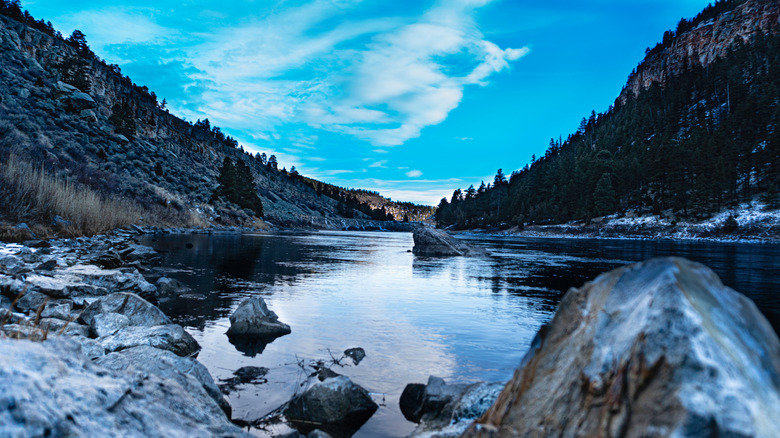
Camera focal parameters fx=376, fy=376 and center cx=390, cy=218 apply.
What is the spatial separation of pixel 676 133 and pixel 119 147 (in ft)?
474

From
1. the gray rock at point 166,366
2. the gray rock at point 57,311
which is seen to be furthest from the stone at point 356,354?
the gray rock at point 57,311

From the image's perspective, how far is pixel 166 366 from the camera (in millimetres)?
4969

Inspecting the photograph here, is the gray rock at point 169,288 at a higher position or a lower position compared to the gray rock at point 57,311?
lower

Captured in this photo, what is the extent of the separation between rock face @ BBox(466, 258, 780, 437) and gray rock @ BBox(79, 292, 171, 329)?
7961 millimetres

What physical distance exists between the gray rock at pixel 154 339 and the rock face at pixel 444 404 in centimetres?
450

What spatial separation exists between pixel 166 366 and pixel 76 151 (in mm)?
58526

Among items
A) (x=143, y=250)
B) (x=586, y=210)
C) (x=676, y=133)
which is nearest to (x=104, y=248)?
(x=143, y=250)

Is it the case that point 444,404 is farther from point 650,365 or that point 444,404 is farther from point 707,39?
point 707,39

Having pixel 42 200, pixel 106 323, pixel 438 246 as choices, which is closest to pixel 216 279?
pixel 106 323

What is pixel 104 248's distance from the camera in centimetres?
1945

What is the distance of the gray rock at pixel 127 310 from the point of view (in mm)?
7941

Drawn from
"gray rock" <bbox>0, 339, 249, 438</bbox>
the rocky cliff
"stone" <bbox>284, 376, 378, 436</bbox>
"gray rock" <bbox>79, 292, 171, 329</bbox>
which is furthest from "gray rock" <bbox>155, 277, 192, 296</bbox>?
the rocky cliff

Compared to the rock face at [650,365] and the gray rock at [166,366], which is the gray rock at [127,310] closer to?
the gray rock at [166,366]

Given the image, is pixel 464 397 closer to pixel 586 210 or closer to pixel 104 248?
pixel 104 248
